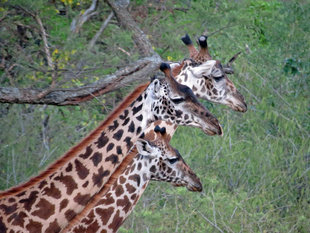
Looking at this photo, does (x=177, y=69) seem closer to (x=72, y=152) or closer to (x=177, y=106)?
(x=177, y=106)

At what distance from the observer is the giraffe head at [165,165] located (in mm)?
6344

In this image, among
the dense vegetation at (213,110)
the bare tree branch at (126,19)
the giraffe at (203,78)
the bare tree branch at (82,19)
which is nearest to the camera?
the dense vegetation at (213,110)

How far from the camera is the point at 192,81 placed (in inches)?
326

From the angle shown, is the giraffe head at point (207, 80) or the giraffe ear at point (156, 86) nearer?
the giraffe ear at point (156, 86)

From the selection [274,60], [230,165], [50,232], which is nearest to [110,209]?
[50,232]

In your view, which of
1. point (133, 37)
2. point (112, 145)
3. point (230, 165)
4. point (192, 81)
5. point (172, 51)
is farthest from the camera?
point (172, 51)

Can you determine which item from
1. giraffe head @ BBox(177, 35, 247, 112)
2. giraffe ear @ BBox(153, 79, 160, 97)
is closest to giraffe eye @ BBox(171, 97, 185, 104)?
giraffe ear @ BBox(153, 79, 160, 97)

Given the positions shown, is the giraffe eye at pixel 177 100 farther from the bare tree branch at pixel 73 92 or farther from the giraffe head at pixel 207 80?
the giraffe head at pixel 207 80

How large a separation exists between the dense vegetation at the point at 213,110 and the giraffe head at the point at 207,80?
97 centimetres

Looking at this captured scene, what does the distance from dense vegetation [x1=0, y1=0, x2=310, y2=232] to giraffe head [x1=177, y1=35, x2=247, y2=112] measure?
0.97m

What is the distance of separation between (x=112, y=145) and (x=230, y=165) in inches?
112

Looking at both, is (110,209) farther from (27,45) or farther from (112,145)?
(27,45)

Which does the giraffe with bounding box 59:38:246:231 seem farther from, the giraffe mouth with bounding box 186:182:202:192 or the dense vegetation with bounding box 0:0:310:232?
the giraffe mouth with bounding box 186:182:202:192

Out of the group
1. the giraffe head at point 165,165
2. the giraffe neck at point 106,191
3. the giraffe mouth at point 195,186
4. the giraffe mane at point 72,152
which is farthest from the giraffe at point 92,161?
the giraffe mouth at point 195,186
